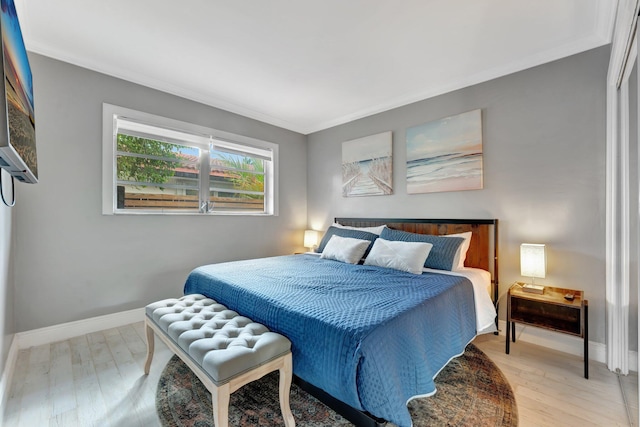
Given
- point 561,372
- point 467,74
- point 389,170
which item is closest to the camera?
point 561,372

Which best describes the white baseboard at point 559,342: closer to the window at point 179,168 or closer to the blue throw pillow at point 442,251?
the blue throw pillow at point 442,251

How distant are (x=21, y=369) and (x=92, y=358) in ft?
1.33

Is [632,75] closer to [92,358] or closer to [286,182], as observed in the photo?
[286,182]

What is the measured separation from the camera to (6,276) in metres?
1.95

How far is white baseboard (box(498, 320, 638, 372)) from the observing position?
2.16 metres

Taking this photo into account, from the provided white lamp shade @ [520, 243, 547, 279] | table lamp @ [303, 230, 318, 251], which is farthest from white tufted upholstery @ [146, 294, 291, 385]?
table lamp @ [303, 230, 318, 251]

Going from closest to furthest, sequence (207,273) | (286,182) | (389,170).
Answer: (207,273) → (389,170) → (286,182)

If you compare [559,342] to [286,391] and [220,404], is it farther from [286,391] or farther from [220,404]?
[220,404]

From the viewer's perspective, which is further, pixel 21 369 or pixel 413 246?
pixel 413 246

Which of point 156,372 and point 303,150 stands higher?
point 303,150

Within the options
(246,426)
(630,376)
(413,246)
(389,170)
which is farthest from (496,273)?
(246,426)

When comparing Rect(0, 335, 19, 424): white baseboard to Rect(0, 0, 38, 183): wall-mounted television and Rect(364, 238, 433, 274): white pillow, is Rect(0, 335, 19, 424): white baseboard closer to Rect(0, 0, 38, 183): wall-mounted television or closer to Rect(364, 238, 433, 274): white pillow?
Rect(0, 0, 38, 183): wall-mounted television

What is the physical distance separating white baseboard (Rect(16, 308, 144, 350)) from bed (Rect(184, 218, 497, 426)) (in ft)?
2.91

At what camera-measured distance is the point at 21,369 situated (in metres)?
1.99
